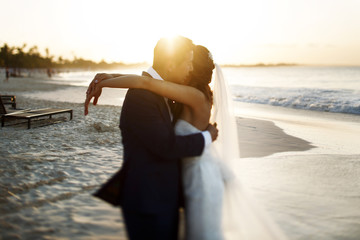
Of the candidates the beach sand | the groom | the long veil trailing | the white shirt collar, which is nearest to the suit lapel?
the groom

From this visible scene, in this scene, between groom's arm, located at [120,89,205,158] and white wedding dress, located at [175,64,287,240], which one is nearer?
groom's arm, located at [120,89,205,158]

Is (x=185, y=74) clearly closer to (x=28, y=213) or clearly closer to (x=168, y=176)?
(x=168, y=176)

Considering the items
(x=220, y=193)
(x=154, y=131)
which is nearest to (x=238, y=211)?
(x=220, y=193)

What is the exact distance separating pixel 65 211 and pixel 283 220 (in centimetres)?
278

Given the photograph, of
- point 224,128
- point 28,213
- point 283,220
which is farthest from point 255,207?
point 28,213

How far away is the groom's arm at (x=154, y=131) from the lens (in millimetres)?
2014

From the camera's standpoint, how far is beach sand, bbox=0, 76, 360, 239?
148 inches

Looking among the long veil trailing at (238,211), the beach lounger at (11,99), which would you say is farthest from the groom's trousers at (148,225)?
the beach lounger at (11,99)

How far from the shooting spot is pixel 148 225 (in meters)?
2.10

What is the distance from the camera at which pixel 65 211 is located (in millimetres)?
4008

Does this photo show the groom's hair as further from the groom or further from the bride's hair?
the bride's hair

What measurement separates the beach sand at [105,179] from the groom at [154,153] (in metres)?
1.55

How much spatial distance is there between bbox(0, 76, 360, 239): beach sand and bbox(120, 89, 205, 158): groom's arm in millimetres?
1873

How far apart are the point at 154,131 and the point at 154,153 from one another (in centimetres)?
16
